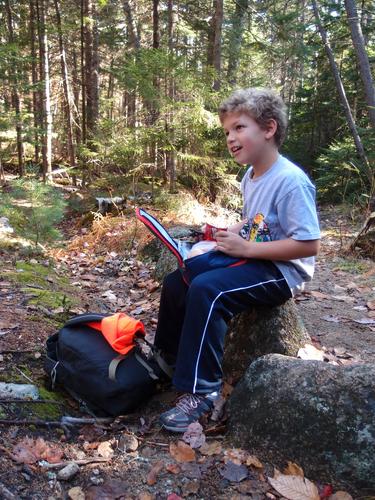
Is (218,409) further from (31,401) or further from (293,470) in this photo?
(31,401)

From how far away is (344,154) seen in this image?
12.5m

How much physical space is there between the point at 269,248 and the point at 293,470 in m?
1.18

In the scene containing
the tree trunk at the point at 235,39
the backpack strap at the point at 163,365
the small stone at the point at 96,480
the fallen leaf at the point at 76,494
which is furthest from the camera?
the tree trunk at the point at 235,39

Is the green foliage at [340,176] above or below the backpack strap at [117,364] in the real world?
above

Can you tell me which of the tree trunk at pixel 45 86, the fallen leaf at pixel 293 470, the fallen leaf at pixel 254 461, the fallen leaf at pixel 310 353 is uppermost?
the tree trunk at pixel 45 86

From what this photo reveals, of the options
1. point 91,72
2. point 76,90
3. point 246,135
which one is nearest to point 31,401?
point 246,135

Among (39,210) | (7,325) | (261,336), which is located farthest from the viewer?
(39,210)

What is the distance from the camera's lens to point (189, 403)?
2.38 meters

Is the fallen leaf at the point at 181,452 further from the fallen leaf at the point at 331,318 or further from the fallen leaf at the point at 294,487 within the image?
the fallen leaf at the point at 331,318

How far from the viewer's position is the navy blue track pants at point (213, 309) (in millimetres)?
2369

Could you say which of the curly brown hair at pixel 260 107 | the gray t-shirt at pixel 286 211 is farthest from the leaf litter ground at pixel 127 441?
the curly brown hair at pixel 260 107

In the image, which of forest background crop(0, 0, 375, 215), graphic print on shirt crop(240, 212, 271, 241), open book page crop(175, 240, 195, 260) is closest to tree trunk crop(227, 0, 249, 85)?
forest background crop(0, 0, 375, 215)

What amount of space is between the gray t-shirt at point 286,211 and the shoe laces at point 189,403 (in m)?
0.91

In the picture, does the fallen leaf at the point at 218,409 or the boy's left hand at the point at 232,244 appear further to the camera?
the boy's left hand at the point at 232,244
